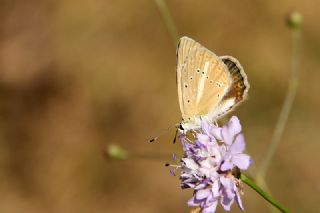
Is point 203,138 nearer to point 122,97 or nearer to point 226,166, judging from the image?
point 226,166

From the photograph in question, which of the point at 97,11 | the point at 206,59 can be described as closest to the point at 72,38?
the point at 97,11

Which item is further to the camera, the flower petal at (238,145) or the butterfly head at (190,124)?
the butterfly head at (190,124)

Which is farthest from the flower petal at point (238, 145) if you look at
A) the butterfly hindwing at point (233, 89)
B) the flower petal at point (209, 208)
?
the butterfly hindwing at point (233, 89)

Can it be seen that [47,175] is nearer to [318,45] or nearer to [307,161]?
[307,161]

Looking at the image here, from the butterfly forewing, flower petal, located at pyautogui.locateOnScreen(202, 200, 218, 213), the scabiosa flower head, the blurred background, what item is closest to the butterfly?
the butterfly forewing

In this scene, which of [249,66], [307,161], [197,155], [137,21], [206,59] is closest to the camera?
Answer: [197,155]

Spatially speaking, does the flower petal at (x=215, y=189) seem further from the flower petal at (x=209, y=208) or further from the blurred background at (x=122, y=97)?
the blurred background at (x=122, y=97)

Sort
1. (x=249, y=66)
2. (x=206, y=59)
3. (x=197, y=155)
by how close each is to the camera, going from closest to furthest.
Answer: (x=197, y=155)
(x=206, y=59)
(x=249, y=66)

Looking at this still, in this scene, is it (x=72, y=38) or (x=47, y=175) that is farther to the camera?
(x=72, y=38)
